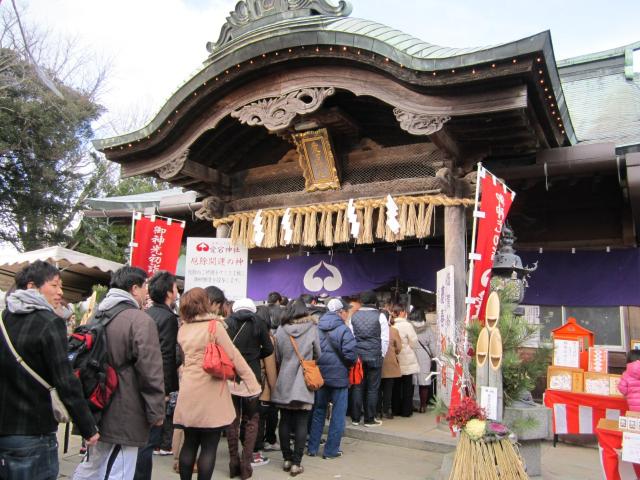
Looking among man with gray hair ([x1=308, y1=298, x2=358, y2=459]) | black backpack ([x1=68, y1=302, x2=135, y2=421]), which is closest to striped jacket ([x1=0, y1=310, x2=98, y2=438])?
black backpack ([x1=68, y1=302, x2=135, y2=421])

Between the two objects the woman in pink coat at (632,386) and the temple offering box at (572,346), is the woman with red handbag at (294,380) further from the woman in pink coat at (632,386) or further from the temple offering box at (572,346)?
→ the temple offering box at (572,346)

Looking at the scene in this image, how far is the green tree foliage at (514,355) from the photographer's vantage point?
504 centimetres

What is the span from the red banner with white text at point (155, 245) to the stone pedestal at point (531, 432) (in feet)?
20.0

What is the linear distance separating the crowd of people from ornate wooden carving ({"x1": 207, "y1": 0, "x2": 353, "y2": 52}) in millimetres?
4329

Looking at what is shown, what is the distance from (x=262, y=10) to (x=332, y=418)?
618 cm

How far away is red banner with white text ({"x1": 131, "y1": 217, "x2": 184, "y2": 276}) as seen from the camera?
902cm

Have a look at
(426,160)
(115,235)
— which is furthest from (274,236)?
(115,235)

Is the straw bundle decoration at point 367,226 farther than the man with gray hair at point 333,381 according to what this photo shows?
Yes

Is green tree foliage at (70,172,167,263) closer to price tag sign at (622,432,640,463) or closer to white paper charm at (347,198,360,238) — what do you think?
white paper charm at (347,198,360,238)

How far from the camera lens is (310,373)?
598 cm

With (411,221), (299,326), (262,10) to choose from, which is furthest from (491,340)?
(262,10)

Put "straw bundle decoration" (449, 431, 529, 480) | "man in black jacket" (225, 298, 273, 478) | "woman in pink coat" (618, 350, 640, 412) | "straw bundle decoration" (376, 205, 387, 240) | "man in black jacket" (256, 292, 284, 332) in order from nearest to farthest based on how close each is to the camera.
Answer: "straw bundle decoration" (449, 431, 529, 480) → "woman in pink coat" (618, 350, 640, 412) → "man in black jacket" (225, 298, 273, 478) → "man in black jacket" (256, 292, 284, 332) → "straw bundle decoration" (376, 205, 387, 240)

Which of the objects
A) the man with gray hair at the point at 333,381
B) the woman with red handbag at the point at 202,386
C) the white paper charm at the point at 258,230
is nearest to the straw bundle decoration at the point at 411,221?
the man with gray hair at the point at 333,381

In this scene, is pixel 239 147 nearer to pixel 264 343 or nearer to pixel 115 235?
pixel 264 343
